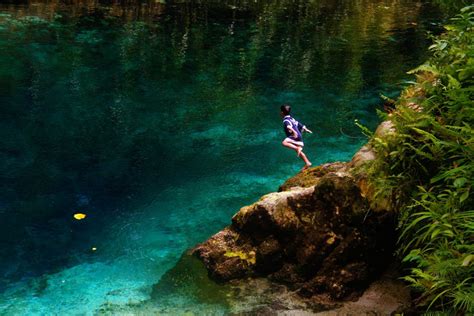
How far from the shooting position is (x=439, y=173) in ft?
20.4

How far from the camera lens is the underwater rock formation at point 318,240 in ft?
26.9

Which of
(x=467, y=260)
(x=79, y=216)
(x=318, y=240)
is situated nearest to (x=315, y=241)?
(x=318, y=240)

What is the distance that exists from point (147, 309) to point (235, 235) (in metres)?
2.34

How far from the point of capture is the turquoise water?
10.3 metres

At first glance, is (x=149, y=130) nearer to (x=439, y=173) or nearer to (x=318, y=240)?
(x=318, y=240)

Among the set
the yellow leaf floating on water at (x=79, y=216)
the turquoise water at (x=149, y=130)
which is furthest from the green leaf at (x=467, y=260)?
the yellow leaf floating on water at (x=79, y=216)

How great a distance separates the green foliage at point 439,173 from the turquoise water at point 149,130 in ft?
13.2

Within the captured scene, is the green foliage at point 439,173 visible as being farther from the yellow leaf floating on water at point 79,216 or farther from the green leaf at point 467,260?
the yellow leaf floating on water at point 79,216

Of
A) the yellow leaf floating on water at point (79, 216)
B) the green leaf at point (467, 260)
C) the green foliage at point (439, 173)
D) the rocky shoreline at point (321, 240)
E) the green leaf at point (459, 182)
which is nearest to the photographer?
the green leaf at point (467, 260)

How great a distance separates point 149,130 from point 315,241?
1157 cm

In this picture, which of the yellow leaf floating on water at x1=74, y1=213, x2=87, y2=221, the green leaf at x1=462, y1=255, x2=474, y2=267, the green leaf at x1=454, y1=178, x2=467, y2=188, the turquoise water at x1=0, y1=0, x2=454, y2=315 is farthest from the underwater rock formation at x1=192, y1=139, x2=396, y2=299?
the yellow leaf floating on water at x1=74, y1=213, x2=87, y2=221

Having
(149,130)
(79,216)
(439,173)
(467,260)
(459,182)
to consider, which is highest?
(459,182)

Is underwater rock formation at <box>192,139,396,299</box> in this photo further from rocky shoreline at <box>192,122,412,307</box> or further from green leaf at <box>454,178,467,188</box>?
green leaf at <box>454,178,467,188</box>

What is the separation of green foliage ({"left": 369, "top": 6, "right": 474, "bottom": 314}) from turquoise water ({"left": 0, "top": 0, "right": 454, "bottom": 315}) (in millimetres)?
4011
